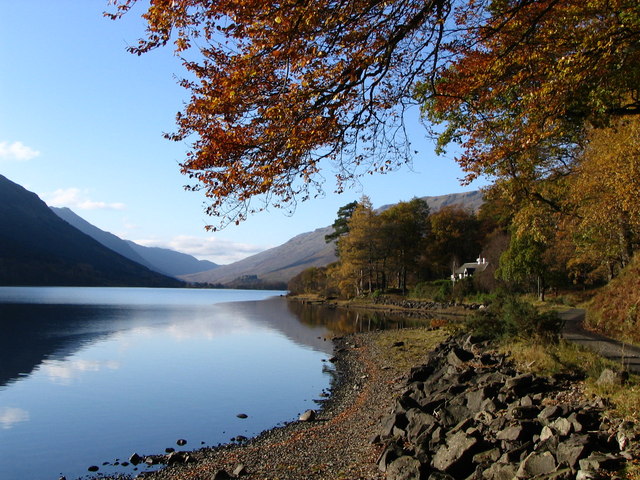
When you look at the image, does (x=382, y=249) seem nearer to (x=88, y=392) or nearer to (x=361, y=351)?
(x=361, y=351)

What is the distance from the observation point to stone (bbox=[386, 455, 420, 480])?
8.10 m

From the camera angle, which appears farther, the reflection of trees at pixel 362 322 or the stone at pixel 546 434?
the reflection of trees at pixel 362 322

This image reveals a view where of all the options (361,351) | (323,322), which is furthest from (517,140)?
(323,322)

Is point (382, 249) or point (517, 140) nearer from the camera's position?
point (517, 140)

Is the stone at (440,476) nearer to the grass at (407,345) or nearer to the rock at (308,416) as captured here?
the rock at (308,416)

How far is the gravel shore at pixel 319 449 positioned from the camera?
1023 cm

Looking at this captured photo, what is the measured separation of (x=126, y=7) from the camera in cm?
707

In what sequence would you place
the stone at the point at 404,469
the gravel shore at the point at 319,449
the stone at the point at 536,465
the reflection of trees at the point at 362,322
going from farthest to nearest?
the reflection of trees at the point at 362,322, the gravel shore at the point at 319,449, the stone at the point at 404,469, the stone at the point at 536,465

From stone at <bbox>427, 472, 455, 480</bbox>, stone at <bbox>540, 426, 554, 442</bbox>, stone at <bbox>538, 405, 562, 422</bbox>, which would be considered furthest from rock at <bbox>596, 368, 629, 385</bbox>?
stone at <bbox>427, 472, 455, 480</bbox>

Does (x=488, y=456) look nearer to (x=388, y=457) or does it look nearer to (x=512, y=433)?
(x=512, y=433)

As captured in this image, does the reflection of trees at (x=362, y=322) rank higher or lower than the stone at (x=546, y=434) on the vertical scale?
lower

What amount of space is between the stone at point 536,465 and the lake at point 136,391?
33.6ft

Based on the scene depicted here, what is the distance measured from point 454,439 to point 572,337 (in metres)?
10.9

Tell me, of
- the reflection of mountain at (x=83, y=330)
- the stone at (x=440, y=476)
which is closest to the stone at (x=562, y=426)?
the stone at (x=440, y=476)
